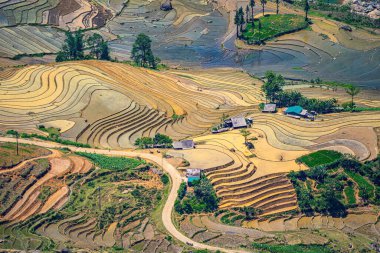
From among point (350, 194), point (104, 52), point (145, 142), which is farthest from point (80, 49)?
point (350, 194)

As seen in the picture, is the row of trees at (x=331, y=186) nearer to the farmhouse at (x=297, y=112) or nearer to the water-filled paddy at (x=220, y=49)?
the farmhouse at (x=297, y=112)

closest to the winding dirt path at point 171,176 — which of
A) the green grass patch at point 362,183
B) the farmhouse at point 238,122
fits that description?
the farmhouse at point 238,122

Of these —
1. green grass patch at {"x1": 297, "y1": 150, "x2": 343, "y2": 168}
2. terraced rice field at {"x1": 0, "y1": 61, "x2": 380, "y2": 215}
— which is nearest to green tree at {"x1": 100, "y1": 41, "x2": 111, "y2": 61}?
terraced rice field at {"x1": 0, "y1": 61, "x2": 380, "y2": 215}

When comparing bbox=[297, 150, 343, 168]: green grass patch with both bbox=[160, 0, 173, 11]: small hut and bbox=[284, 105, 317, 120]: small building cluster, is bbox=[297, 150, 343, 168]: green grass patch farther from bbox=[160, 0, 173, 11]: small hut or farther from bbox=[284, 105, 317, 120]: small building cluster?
bbox=[160, 0, 173, 11]: small hut

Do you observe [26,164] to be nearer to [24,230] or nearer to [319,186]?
[24,230]

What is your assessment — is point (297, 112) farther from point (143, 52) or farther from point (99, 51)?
point (99, 51)

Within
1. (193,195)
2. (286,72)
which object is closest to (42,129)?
(193,195)
